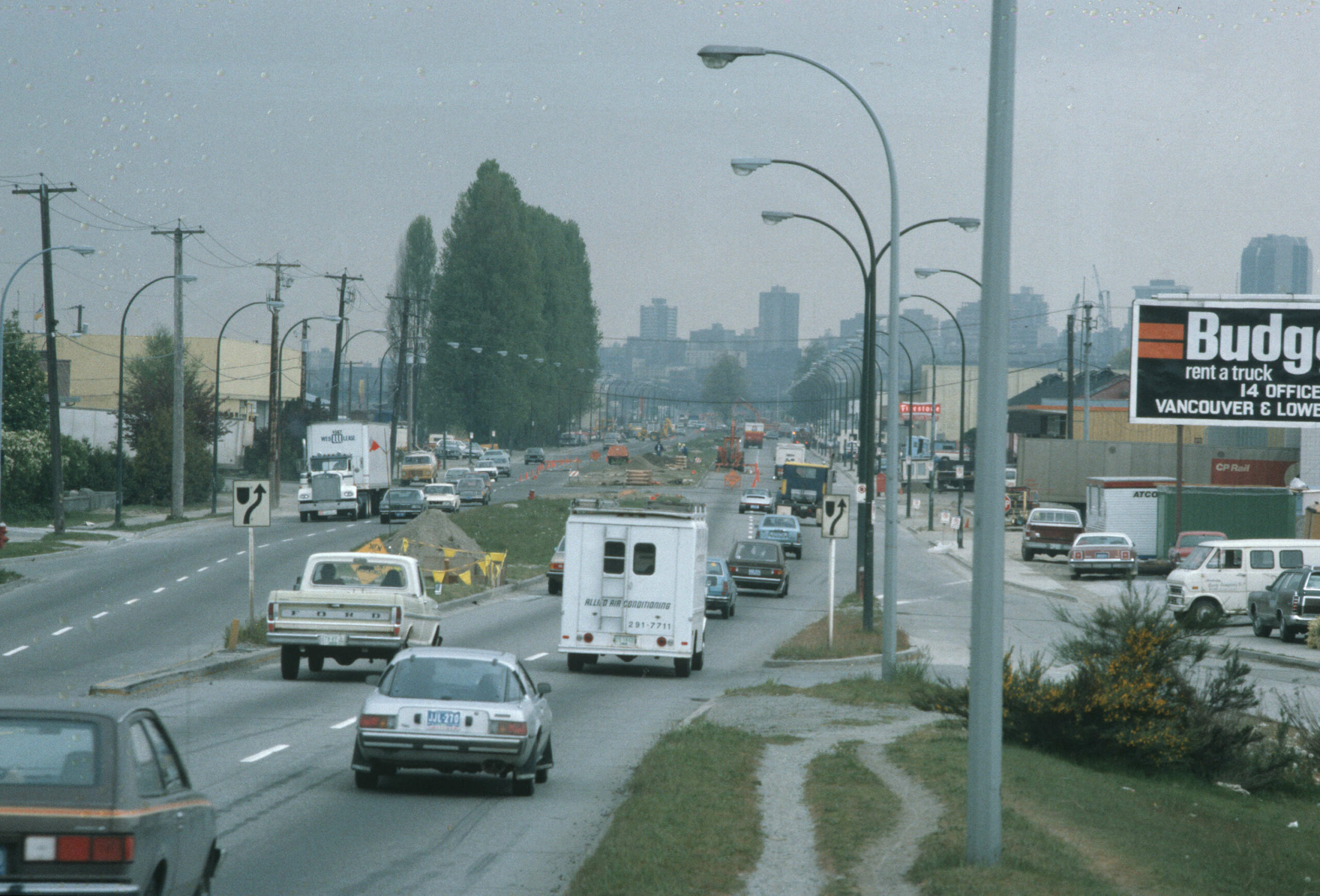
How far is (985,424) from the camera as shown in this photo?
9500mm

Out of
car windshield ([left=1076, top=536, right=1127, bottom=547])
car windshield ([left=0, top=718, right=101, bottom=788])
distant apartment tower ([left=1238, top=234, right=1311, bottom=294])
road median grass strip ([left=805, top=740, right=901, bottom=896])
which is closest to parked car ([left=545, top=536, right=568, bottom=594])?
car windshield ([left=1076, top=536, right=1127, bottom=547])

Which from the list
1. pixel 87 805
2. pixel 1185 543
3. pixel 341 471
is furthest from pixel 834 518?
pixel 341 471

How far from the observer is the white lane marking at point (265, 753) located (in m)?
15.0

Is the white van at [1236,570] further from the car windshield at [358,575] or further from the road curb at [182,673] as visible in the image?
the road curb at [182,673]

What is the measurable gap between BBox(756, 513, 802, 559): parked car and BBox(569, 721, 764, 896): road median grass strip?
41399mm

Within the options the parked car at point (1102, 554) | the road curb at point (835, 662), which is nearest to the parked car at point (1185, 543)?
the parked car at point (1102, 554)

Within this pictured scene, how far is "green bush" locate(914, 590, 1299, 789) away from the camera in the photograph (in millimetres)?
15055

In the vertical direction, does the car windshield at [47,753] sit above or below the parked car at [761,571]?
above

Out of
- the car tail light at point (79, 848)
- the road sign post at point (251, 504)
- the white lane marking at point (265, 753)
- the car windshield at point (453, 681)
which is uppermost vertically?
the road sign post at point (251, 504)

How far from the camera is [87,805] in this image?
6879 mm

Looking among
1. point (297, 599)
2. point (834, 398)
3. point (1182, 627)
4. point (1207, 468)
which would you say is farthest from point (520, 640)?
point (834, 398)

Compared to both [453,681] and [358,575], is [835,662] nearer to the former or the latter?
[358,575]

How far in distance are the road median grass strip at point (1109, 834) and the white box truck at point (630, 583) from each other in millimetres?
8789

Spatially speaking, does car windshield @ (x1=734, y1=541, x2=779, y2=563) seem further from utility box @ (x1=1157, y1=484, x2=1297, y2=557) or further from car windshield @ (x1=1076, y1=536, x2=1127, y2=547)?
utility box @ (x1=1157, y1=484, x2=1297, y2=557)
